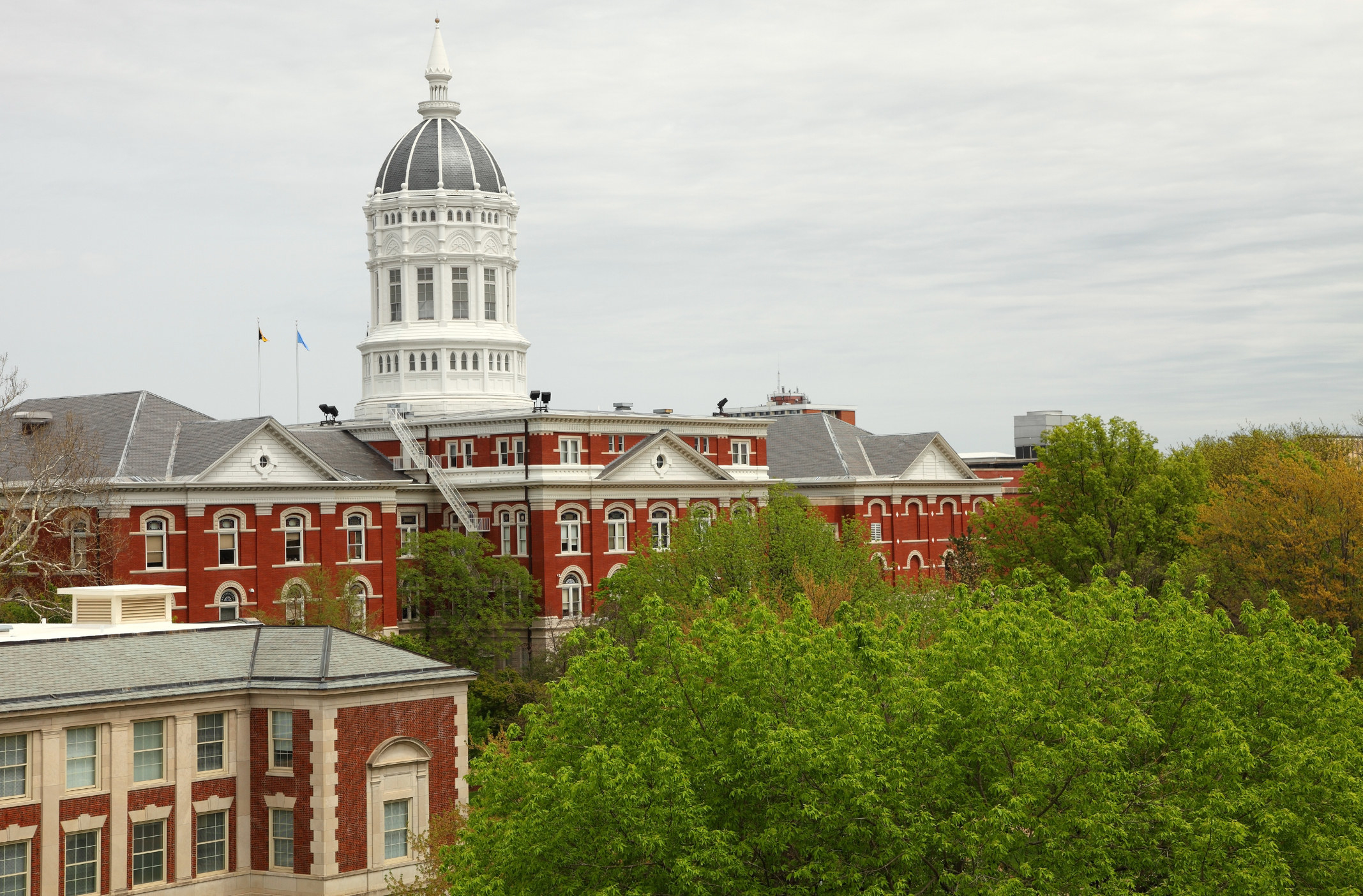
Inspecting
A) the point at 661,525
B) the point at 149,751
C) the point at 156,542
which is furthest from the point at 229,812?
the point at 661,525

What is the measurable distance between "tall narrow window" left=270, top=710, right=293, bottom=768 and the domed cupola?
67.1 metres

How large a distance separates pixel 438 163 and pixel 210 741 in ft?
245

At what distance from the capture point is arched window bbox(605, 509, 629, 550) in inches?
3903

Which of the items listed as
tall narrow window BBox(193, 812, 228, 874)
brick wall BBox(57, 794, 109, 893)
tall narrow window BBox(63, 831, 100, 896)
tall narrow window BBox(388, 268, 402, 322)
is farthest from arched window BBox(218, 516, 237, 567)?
tall narrow window BBox(63, 831, 100, 896)

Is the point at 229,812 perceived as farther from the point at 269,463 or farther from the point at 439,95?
the point at 439,95

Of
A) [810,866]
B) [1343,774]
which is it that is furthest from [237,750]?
[1343,774]

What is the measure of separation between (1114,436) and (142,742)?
58.1m

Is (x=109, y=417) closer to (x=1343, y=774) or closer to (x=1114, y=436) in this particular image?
(x=1114, y=436)

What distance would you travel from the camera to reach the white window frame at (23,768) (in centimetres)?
3903

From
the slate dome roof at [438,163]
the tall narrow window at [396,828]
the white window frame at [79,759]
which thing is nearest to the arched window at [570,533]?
the slate dome roof at [438,163]

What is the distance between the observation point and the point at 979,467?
197625 millimetres

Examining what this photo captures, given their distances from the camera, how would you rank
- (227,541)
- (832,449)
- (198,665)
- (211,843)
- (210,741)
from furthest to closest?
(832,449)
(227,541)
(198,665)
(210,741)
(211,843)

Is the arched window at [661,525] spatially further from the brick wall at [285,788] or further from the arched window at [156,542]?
the brick wall at [285,788]

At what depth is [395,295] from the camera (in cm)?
11350
